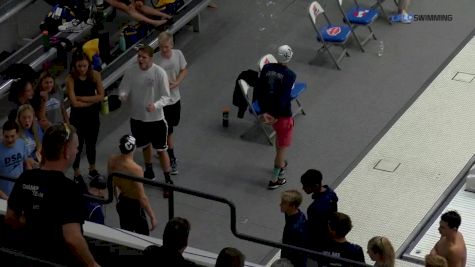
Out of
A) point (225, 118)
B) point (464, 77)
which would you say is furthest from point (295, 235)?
point (464, 77)

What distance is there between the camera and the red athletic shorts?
40.4 feet

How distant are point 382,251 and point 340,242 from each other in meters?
0.51

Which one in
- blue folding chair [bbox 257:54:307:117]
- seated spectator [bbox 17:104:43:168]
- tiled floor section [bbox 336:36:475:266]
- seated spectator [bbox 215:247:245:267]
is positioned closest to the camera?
seated spectator [bbox 215:247:245:267]

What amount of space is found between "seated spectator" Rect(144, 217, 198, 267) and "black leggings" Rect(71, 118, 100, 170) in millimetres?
4908

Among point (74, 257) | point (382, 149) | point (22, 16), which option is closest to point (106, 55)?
point (22, 16)

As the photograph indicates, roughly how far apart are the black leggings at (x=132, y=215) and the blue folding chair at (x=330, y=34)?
5.34 m

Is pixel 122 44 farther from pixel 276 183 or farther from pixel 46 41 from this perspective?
pixel 276 183

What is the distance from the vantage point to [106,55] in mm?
14320

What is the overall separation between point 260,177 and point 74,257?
5273 millimetres

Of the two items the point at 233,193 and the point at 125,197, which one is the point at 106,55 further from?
the point at 125,197

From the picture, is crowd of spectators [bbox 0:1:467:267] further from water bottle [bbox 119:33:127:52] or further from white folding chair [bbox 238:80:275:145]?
white folding chair [bbox 238:80:275:145]

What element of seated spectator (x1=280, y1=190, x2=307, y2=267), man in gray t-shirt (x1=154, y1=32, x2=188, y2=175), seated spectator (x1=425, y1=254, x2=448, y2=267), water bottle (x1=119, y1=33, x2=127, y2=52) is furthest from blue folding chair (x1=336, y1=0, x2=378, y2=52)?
seated spectator (x1=425, y1=254, x2=448, y2=267)

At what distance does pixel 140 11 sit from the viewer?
49.0 feet

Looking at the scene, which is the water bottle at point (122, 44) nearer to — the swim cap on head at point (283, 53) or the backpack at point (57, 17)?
the backpack at point (57, 17)
